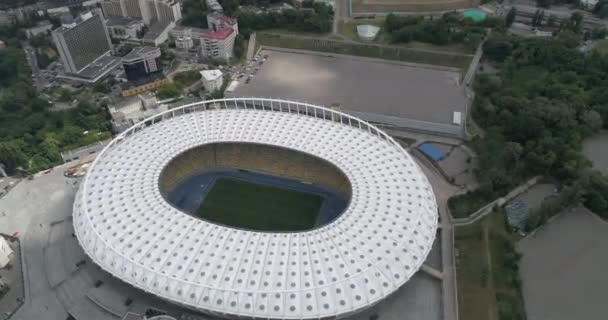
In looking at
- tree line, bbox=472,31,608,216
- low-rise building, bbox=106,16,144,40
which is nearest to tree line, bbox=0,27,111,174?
low-rise building, bbox=106,16,144,40

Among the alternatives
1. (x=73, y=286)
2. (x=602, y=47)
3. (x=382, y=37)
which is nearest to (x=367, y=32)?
(x=382, y=37)

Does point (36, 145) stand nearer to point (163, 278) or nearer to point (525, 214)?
point (163, 278)

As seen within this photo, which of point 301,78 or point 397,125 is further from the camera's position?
point 301,78

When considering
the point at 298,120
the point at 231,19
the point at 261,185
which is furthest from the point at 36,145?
the point at 231,19

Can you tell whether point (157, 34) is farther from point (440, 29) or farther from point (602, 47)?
point (602, 47)

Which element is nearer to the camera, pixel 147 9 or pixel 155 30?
pixel 155 30

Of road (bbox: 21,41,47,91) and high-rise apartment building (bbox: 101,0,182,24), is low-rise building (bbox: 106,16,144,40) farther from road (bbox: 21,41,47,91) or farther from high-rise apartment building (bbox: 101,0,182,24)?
road (bbox: 21,41,47,91)

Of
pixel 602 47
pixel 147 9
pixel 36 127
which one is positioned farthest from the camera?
pixel 147 9
